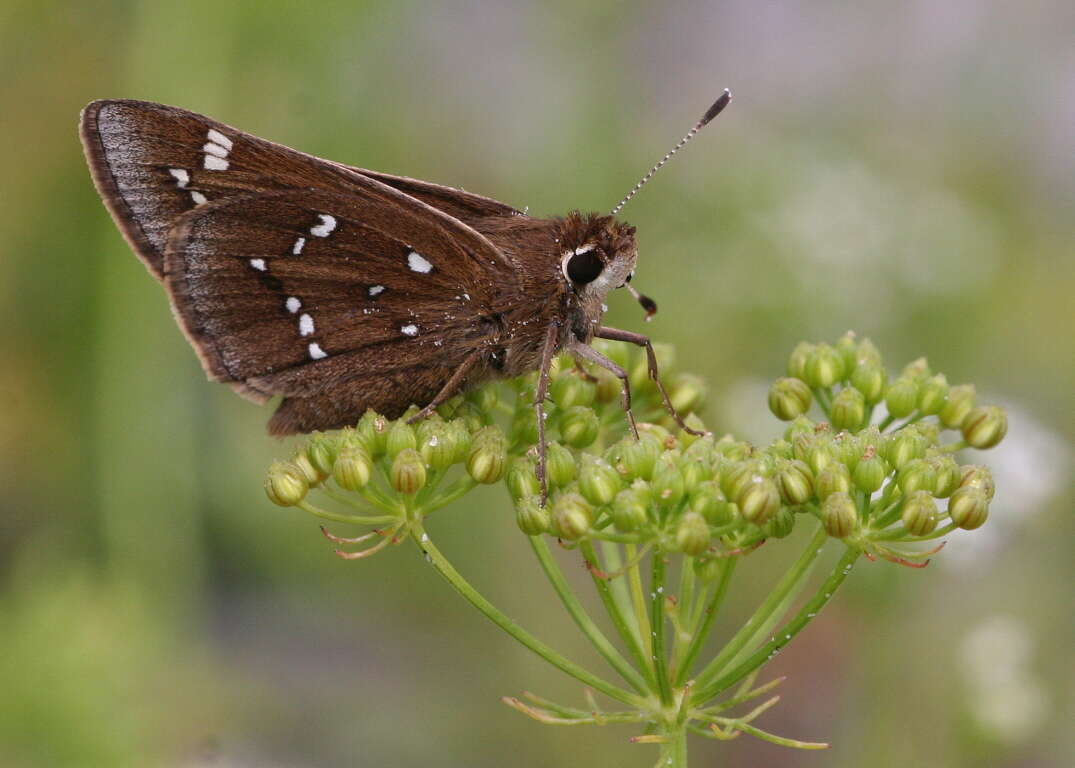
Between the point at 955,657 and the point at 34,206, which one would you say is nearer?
the point at 955,657

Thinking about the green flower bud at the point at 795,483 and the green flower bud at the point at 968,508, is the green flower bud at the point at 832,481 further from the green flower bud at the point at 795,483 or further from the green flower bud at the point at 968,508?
the green flower bud at the point at 968,508

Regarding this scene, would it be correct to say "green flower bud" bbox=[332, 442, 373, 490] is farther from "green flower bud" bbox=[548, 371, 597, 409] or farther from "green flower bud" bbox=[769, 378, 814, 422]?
"green flower bud" bbox=[769, 378, 814, 422]

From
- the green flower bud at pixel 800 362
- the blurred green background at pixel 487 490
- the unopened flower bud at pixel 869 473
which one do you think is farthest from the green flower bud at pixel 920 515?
the blurred green background at pixel 487 490

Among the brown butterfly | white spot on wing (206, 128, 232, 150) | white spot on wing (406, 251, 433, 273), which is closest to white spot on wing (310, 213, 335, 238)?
the brown butterfly

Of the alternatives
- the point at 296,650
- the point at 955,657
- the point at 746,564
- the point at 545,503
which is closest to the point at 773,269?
the point at 746,564

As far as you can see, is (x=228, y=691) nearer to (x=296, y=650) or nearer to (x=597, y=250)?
(x=296, y=650)

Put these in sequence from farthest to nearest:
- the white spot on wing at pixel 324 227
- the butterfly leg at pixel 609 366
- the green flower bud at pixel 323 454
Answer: the white spot on wing at pixel 324 227
the butterfly leg at pixel 609 366
the green flower bud at pixel 323 454

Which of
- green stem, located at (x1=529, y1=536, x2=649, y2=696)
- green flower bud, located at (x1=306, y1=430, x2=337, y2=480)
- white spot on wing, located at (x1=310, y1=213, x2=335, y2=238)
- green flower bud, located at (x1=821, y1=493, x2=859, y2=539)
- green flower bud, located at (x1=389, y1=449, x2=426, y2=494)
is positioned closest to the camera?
green flower bud, located at (x1=821, y1=493, x2=859, y2=539)
